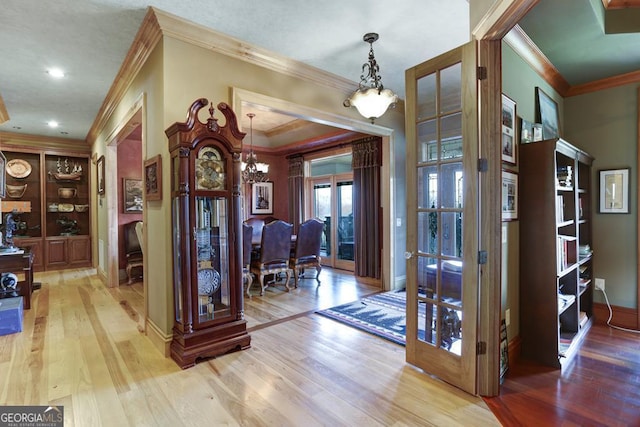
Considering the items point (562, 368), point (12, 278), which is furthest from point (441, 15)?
point (12, 278)

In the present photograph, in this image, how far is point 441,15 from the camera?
259 cm

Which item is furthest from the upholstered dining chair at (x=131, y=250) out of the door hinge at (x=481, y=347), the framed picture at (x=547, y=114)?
the framed picture at (x=547, y=114)

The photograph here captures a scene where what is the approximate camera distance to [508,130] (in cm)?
244

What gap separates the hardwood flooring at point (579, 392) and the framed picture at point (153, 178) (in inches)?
118

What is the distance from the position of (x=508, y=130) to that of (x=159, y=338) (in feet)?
11.3

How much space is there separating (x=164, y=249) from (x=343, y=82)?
279 cm

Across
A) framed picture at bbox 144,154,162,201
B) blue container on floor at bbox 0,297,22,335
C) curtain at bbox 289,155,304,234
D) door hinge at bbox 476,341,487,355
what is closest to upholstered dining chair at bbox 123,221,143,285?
blue container on floor at bbox 0,297,22,335

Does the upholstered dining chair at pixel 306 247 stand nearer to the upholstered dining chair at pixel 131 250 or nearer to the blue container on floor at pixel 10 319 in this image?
the upholstered dining chair at pixel 131 250

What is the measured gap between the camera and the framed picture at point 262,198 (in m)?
6.90

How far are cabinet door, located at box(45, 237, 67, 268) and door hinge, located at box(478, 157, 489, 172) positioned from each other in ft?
26.1

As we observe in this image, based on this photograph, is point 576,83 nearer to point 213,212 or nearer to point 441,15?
point 441,15

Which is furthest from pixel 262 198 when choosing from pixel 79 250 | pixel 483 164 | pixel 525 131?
pixel 483 164

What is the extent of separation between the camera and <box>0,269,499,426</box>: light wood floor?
1891 millimetres

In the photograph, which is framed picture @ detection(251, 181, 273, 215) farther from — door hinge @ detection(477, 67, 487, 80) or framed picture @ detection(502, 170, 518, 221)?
door hinge @ detection(477, 67, 487, 80)
